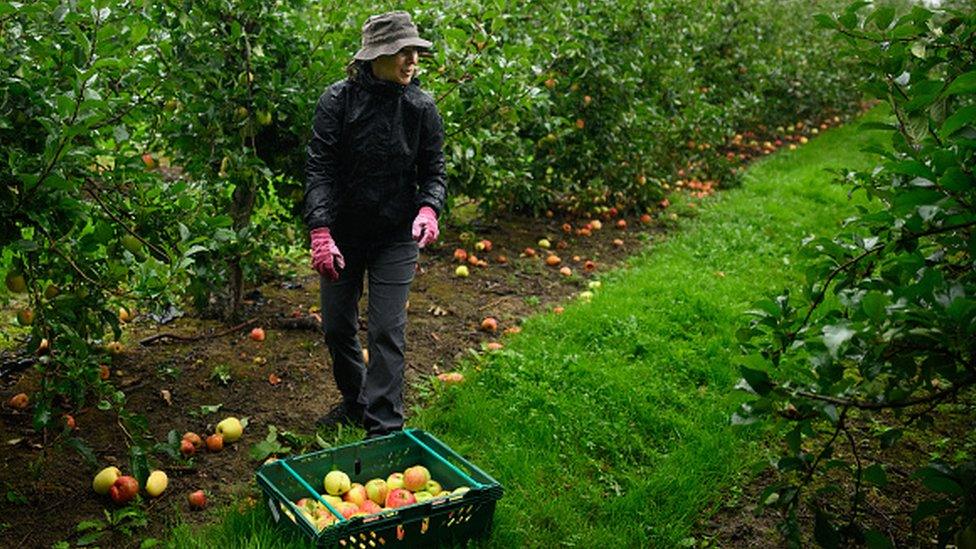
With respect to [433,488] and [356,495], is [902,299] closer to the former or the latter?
[433,488]

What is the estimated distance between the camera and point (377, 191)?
3.84 metres

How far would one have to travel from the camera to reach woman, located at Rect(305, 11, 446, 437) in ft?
12.3

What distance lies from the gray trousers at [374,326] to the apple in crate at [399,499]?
1.98 feet

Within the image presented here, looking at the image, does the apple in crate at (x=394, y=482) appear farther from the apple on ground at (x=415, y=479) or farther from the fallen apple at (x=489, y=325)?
the fallen apple at (x=489, y=325)

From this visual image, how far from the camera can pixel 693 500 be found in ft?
11.7

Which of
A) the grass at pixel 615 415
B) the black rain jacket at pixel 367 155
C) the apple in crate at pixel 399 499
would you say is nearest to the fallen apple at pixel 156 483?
the grass at pixel 615 415

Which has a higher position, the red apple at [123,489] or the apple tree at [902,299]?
the apple tree at [902,299]

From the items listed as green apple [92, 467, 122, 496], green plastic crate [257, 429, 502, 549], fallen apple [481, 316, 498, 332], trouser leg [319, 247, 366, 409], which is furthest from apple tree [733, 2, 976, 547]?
fallen apple [481, 316, 498, 332]

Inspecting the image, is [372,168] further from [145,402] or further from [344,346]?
[145,402]

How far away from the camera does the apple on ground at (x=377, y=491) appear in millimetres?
3320

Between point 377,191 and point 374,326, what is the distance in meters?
0.58

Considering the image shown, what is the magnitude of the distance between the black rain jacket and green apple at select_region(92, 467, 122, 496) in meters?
1.22

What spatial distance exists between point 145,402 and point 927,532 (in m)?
3.34

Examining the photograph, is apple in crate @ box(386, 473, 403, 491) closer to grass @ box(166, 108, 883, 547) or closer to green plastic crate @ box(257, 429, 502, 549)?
green plastic crate @ box(257, 429, 502, 549)
